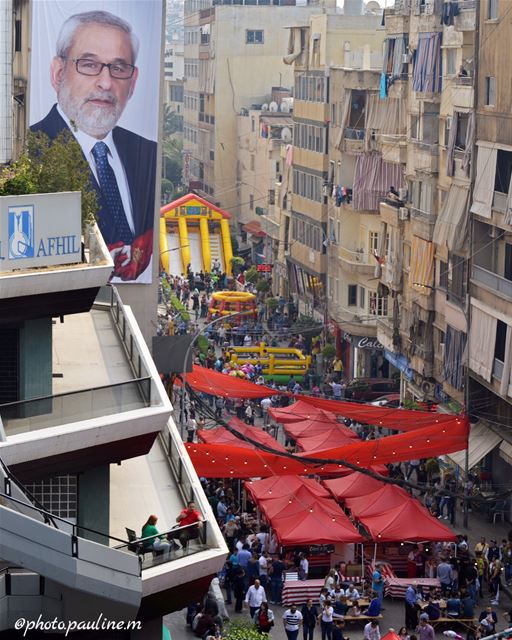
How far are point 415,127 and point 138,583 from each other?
4223 centimetres

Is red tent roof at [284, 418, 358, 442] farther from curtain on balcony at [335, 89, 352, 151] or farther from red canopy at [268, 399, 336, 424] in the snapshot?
curtain on balcony at [335, 89, 352, 151]

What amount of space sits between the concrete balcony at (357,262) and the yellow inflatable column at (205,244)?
2946 cm

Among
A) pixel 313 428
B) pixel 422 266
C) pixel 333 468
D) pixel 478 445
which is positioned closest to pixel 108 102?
pixel 422 266

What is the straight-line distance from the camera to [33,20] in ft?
196

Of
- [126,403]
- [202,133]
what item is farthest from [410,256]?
[202,133]

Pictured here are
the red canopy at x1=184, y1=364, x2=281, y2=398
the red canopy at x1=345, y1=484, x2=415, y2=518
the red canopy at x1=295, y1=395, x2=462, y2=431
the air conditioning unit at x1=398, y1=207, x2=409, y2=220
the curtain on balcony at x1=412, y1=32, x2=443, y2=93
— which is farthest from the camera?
the air conditioning unit at x1=398, y1=207, x2=409, y2=220

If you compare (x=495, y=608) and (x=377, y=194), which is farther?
(x=377, y=194)

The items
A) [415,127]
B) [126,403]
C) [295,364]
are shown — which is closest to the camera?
[126,403]

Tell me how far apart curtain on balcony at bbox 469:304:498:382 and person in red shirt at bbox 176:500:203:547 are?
2613 cm

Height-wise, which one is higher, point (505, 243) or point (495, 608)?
point (505, 243)

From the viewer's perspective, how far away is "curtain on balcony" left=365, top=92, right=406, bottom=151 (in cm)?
6197

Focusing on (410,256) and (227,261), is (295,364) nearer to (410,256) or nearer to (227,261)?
(410,256)

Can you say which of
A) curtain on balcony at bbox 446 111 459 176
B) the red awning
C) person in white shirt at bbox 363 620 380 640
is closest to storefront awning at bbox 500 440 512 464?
curtain on balcony at bbox 446 111 459 176

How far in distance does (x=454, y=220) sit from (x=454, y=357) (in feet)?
13.6
